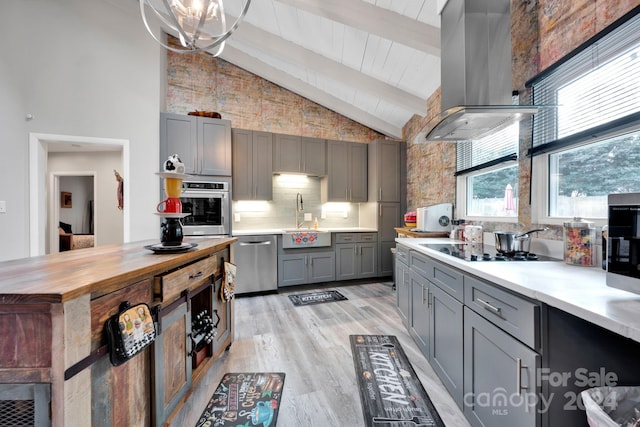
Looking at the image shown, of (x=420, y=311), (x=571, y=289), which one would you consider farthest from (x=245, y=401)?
(x=571, y=289)

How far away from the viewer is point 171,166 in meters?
1.59

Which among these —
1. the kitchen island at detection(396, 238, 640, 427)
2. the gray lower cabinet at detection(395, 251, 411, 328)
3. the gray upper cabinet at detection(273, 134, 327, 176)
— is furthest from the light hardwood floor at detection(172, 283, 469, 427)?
the gray upper cabinet at detection(273, 134, 327, 176)

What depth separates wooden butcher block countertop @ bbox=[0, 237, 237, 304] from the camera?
0.77 m

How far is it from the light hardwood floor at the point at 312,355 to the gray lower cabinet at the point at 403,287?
18 centimetres

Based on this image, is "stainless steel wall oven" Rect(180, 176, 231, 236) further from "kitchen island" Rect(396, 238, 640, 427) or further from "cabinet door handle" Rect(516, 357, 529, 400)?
"cabinet door handle" Rect(516, 357, 529, 400)

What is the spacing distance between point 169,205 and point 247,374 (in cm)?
136

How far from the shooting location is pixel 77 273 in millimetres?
1006

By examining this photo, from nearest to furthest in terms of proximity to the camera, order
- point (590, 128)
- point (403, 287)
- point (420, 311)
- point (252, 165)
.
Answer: point (590, 128) < point (420, 311) < point (403, 287) < point (252, 165)

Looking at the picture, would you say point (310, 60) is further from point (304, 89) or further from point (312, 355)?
point (312, 355)

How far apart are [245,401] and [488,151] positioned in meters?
2.97

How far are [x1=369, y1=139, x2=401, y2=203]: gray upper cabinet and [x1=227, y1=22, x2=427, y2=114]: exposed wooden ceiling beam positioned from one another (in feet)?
3.66

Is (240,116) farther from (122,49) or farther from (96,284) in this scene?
(96,284)

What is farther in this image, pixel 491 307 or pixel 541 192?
pixel 541 192

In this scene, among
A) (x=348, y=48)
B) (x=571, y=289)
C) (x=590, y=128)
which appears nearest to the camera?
(x=571, y=289)
